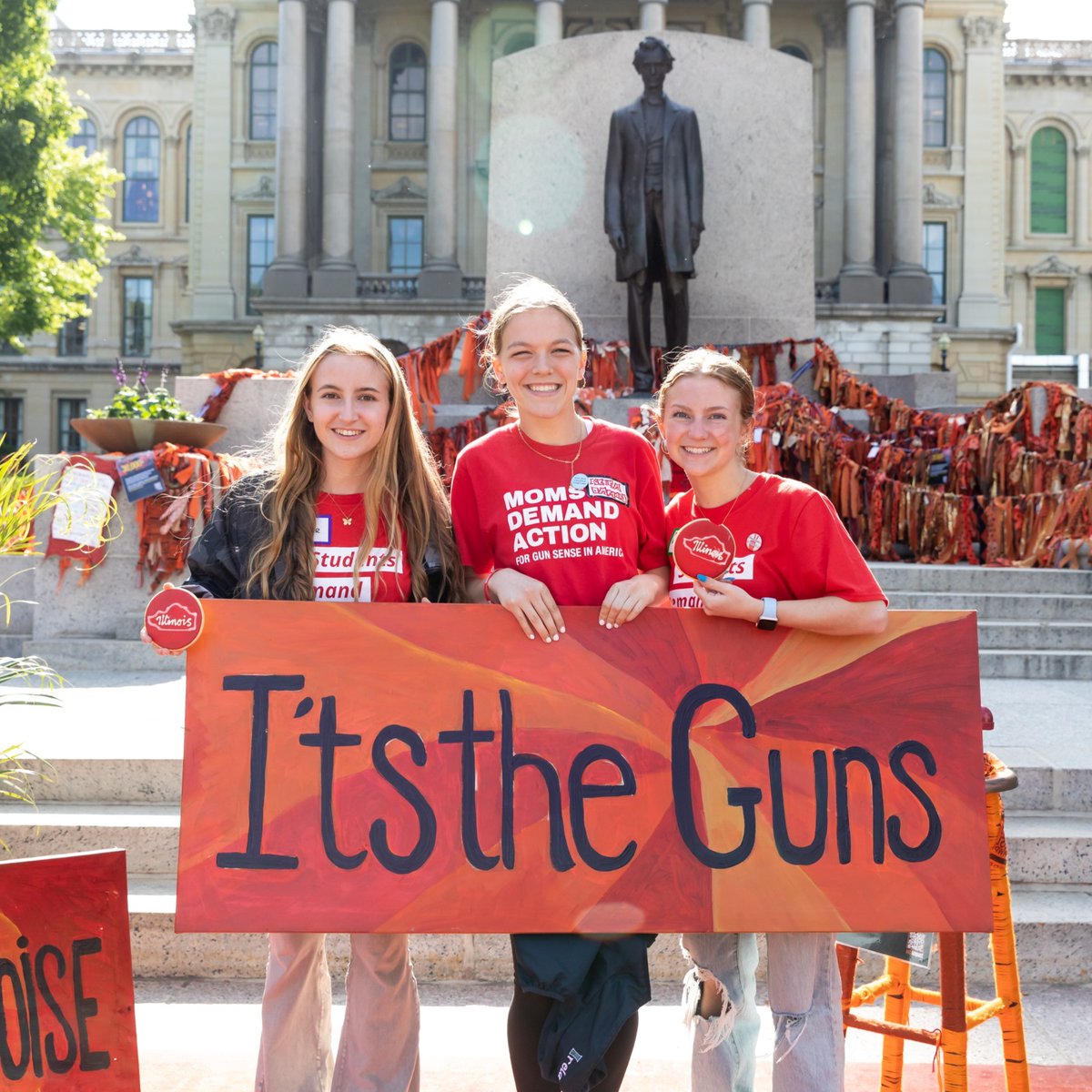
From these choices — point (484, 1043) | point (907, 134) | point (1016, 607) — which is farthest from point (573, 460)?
point (907, 134)

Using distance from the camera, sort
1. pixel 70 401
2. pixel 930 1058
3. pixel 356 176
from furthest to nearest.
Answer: pixel 70 401 < pixel 356 176 < pixel 930 1058

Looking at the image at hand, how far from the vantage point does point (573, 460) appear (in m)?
2.82

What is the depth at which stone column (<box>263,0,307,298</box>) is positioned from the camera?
38.4 m

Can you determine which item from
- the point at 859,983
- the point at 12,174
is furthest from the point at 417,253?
the point at 859,983

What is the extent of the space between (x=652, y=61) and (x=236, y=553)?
32.8 feet

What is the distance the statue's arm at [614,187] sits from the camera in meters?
11.6

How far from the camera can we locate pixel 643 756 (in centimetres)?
264

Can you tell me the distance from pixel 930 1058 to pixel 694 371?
223 centimetres

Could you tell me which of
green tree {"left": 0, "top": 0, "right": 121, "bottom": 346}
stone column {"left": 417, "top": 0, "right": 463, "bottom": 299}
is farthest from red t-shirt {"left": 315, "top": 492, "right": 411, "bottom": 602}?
stone column {"left": 417, "top": 0, "right": 463, "bottom": 299}

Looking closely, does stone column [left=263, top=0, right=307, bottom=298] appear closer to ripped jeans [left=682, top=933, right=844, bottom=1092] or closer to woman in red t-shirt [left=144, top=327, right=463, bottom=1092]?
woman in red t-shirt [left=144, top=327, right=463, bottom=1092]

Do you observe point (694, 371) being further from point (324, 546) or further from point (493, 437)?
point (324, 546)

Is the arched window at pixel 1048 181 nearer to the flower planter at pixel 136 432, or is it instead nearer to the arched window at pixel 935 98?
the arched window at pixel 935 98

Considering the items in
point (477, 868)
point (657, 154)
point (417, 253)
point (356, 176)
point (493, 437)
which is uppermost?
point (356, 176)

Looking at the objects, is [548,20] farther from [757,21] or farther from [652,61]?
[652,61]
